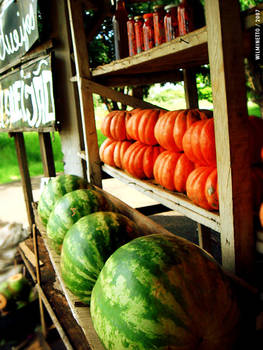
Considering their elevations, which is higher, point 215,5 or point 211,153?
point 215,5

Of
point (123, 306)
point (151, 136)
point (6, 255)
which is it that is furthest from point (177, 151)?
point (6, 255)

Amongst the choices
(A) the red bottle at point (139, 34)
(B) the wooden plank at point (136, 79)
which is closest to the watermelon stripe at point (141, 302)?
(A) the red bottle at point (139, 34)

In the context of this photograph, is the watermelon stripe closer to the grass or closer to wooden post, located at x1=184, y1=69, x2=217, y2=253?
wooden post, located at x1=184, y1=69, x2=217, y2=253

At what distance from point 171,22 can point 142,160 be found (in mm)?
830

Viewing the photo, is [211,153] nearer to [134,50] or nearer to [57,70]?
[134,50]

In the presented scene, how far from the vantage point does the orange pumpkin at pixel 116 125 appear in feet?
8.23

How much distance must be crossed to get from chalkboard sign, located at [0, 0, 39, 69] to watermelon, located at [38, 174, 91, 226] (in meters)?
1.42

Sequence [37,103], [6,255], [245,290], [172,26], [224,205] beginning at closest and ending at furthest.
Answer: [245,290] → [224,205] → [172,26] → [37,103] → [6,255]

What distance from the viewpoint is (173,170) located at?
1.77 metres

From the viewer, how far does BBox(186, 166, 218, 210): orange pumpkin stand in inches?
54.1

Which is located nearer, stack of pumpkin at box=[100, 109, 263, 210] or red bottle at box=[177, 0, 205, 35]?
stack of pumpkin at box=[100, 109, 263, 210]

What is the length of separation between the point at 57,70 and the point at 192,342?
3.01m

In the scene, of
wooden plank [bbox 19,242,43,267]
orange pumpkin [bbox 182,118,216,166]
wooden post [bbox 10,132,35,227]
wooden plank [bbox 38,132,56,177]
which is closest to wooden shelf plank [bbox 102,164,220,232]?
orange pumpkin [bbox 182,118,216,166]

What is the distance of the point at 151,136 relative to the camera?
2.10 metres
